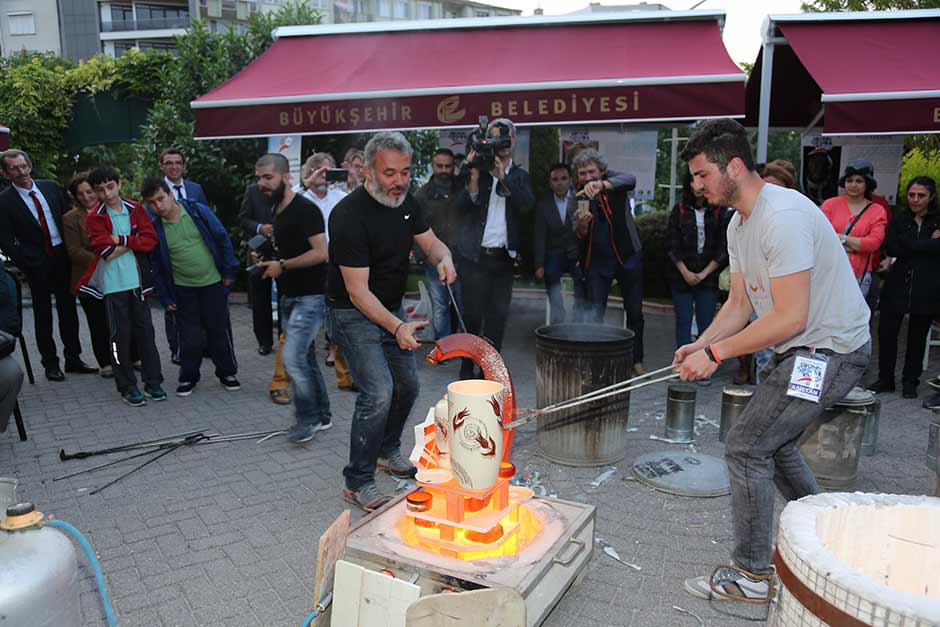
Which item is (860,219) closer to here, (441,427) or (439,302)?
(439,302)

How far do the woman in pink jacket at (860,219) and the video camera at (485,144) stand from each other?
2877 mm

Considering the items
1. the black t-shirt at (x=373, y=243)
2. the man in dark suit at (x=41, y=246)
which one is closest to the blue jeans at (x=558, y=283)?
the black t-shirt at (x=373, y=243)

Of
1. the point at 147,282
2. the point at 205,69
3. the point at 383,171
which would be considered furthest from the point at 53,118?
the point at 383,171

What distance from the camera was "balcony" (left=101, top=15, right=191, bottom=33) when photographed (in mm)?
55031

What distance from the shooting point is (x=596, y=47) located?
21.4 ft

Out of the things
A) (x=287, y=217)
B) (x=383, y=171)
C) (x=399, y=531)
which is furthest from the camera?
(x=287, y=217)

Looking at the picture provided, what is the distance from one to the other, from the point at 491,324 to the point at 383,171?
254cm

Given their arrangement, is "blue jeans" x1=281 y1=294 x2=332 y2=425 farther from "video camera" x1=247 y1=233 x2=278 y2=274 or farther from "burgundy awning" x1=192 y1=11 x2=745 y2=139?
"burgundy awning" x1=192 y1=11 x2=745 y2=139

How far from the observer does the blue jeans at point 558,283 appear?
6.53m

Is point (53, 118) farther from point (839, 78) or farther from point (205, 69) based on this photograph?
point (839, 78)

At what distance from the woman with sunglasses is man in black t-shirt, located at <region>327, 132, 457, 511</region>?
426 centimetres

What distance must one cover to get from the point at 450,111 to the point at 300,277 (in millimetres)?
2289

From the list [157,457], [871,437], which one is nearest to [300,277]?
[157,457]

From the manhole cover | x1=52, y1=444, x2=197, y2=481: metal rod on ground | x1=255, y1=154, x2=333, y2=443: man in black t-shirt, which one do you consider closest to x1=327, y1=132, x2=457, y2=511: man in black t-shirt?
x1=255, y1=154, x2=333, y2=443: man in black t-shirt
